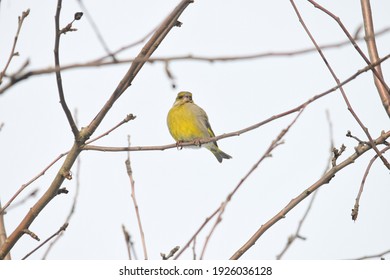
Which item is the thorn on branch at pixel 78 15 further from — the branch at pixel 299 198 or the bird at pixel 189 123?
the bird at pixel 189 123

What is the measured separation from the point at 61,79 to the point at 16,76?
1403mm

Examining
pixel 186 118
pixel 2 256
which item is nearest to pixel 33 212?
pixel 2 256

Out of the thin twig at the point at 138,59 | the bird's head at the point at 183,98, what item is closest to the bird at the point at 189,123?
the bird's head at the point at 183,98

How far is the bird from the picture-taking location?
8344 millimetres

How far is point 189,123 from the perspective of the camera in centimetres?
839

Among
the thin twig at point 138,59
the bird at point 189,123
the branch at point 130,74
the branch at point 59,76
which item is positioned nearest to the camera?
the thin twig at point 138,59

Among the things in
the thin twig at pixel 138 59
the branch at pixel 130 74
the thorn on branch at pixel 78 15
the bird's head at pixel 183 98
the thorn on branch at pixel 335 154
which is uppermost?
the bird's head at pixel 183 98

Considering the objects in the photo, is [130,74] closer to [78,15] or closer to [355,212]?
[78,15]

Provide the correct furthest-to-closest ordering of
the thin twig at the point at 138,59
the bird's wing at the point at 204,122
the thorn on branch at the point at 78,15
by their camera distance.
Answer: the bird's wing at the point at 204,122
the thorn on branch at the point at 78,15
the thin twig at the point at 138,59

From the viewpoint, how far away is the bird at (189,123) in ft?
27.4

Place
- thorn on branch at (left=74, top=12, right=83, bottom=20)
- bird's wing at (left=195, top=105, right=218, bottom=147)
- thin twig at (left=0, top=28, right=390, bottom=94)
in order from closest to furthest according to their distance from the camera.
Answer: thin twig at (left=0, top=28, right=390, bottom=94)
thorn on branch at (left=74, top=12, right=83, bottom=20)
bird's wing at (left=195, top=105, right=218, bottom=147)

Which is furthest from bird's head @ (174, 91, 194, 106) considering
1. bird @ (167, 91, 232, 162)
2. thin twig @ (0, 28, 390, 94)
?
thin twig @ (0, 28, 390, 94)

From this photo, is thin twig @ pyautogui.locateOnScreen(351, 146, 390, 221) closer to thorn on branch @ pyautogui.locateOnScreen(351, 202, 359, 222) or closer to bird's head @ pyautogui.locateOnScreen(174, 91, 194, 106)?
thorn on branch @ pyautogui.locateOnScreen(351, 202, 359, 222)

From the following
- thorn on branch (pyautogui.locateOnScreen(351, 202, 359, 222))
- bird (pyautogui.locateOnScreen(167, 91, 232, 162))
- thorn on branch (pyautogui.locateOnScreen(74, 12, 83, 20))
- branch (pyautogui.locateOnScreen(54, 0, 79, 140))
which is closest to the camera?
branch (pyautogui.locateOnScreen(54, 0, 79, 140))
